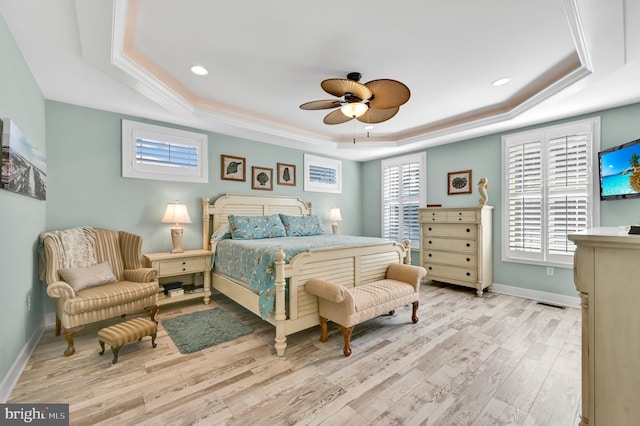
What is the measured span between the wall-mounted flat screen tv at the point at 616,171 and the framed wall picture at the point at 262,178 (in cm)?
452

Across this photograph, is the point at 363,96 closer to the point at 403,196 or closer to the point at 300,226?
the point at 300,226

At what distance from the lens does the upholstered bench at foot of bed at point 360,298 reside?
2436 millimetres

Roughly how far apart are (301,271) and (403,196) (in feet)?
12.2

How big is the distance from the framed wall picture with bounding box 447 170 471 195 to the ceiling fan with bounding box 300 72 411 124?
104 inches

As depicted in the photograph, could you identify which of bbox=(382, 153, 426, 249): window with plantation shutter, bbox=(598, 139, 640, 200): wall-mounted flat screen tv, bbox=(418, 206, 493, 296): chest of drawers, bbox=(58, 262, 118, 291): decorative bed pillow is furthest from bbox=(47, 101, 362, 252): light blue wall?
bbox=(598, 139, 640, 200): wall-mounted flat screen tv

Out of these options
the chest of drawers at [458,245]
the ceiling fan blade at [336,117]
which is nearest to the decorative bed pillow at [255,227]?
the ceiling fan blade at [336,117]

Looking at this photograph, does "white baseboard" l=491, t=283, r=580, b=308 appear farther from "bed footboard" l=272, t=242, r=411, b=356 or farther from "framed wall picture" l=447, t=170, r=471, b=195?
"bed footboard" l=272, t=242, r=411, b=356

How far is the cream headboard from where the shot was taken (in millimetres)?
4141

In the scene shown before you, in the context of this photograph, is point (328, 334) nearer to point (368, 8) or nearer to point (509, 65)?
point (368, 8)

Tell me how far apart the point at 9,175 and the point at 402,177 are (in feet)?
18.1

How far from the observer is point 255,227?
401 centimetres

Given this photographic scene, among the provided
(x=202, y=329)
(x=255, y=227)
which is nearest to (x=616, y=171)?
(x=255, y=227)

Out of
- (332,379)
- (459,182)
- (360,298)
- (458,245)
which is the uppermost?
(459,182)

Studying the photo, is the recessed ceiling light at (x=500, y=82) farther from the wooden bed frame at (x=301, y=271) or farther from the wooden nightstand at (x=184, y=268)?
the wooden nightstand at (x=184, y=268)
